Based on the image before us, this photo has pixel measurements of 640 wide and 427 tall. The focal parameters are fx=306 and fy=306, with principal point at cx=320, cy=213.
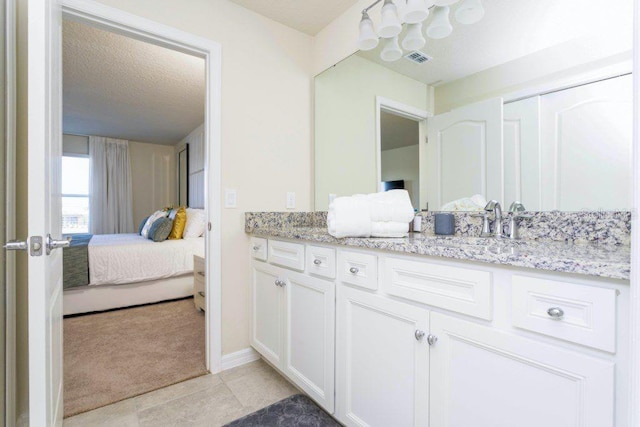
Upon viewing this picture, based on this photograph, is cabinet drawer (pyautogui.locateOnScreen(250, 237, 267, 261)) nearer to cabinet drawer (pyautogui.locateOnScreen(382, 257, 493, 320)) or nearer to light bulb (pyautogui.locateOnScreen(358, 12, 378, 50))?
cabinet drawer (pyautogui.locateOnScreen(382, 257, 493, 320))

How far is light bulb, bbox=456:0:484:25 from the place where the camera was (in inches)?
54.9

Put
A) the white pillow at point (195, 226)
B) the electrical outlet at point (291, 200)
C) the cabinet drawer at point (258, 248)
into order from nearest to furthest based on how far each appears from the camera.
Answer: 1. the cabinet drawer at point (258, 248)
2. the electrical outlet at point (291, 200)
3. the white pillow at point (195, 226)

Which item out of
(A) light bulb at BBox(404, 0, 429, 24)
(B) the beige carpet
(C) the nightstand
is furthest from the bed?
(A) light bulb at BBox(404, 0, 429, 24)

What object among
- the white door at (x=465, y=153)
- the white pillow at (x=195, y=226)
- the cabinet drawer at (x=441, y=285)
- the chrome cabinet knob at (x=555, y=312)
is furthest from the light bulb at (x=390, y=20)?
the white pillow at (x=195, y=226)

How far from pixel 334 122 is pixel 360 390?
1.70 metres

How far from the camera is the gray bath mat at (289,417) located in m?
1.42

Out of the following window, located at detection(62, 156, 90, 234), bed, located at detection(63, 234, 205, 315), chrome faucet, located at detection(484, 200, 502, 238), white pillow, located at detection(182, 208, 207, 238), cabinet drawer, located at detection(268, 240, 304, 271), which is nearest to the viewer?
chrome faucet, located at detection(484, 200, 502, 238)

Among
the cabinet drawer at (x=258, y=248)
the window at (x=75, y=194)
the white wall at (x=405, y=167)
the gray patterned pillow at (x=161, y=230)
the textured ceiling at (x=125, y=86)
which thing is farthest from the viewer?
the window at (x=75, y=194)

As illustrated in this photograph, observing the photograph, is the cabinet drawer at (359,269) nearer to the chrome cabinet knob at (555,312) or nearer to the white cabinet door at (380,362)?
the white cabinet door at (380,362)

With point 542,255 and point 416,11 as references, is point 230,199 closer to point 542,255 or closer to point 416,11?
point 416,11

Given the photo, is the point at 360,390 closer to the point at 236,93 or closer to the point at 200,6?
the point at 236,93

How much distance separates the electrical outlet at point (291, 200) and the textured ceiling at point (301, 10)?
1192 millimetres

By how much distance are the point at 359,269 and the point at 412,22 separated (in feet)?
4.16

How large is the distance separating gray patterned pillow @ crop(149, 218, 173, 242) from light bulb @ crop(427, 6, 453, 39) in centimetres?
329
